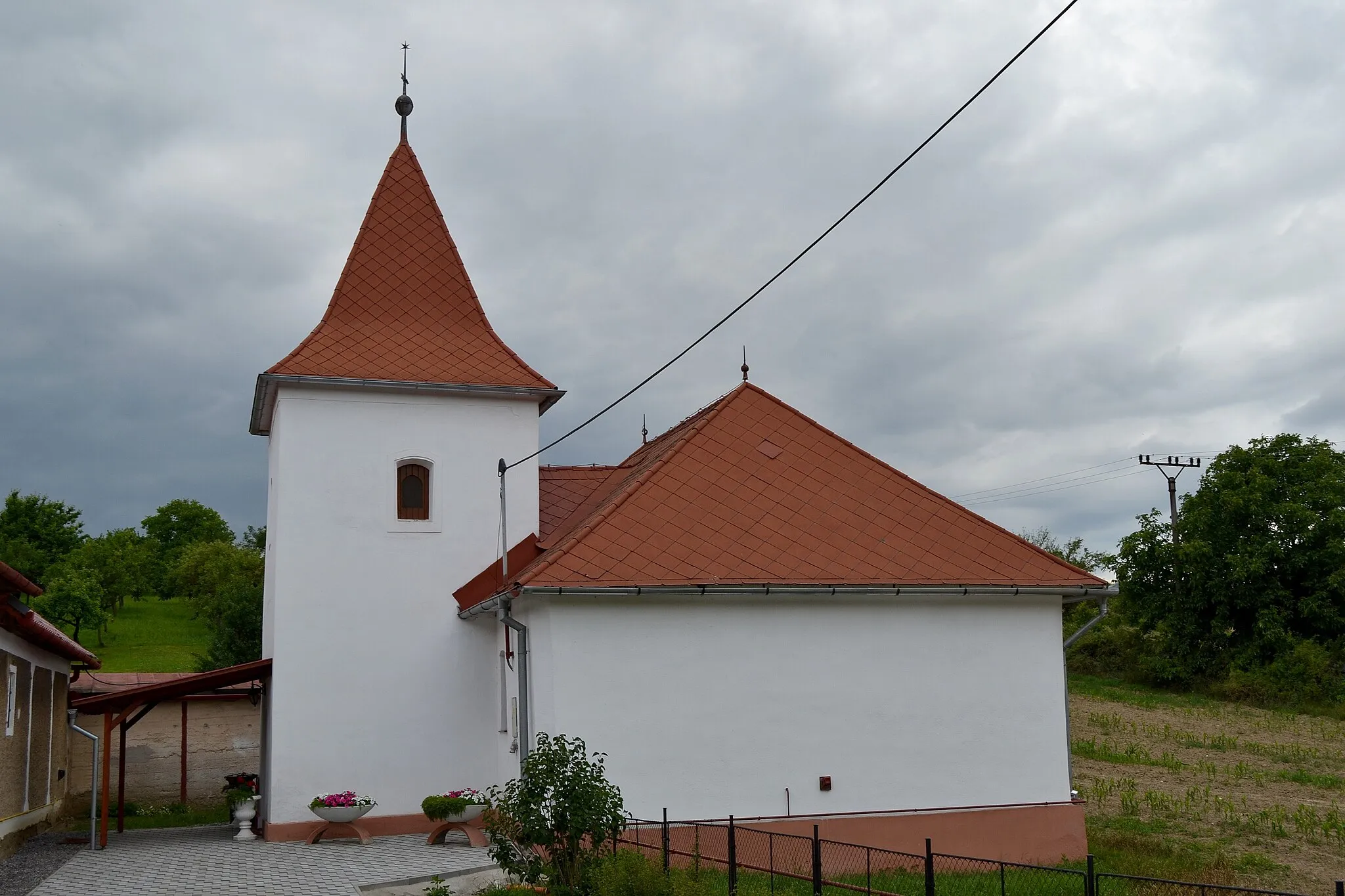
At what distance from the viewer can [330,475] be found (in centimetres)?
1714

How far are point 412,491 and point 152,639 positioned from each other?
39.4 metres

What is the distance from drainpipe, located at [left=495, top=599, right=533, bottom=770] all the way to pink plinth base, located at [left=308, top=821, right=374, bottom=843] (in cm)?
301

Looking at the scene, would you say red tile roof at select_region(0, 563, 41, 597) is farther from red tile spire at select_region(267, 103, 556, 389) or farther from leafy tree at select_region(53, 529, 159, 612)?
leafy tree at select_region(53, 529, 159, 612)

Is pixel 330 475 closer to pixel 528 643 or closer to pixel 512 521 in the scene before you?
pixel 512 521

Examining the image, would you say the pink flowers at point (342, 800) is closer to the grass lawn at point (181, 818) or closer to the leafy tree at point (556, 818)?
the grass lawn at point (181, 818)

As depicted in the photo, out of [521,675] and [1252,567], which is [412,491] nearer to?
[521,675]

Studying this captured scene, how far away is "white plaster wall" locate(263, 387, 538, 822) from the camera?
1655 cm

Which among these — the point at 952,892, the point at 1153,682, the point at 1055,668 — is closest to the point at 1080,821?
the point at 1055,668

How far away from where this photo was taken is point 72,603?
43406 millimetres

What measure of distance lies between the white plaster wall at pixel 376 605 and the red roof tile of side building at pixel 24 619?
302 cm

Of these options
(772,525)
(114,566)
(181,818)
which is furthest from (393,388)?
(114,566)

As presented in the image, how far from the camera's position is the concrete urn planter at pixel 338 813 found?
15.9 m

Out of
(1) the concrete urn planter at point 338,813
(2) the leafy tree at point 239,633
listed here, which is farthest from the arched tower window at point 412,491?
(2) the leafy tree at point 239,633

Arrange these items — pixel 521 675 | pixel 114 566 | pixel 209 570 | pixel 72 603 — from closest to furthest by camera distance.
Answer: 1. pixel 521 675
2. pixel 72 603
3. pixel 114 566
4. pixel 209 570
